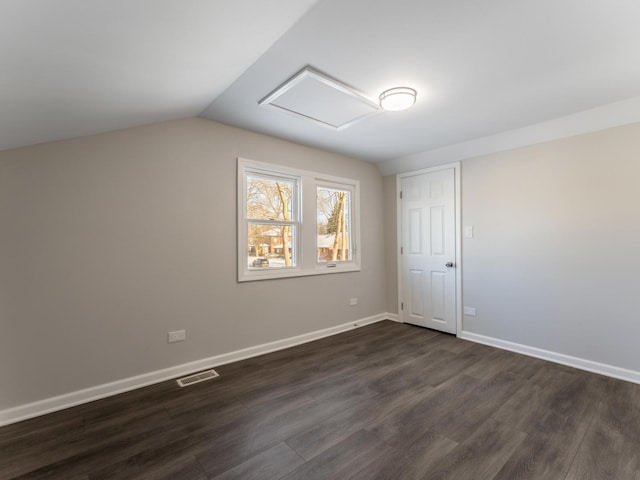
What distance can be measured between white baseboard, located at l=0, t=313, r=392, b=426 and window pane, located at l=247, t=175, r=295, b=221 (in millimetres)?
1463

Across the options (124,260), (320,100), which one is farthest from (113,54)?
(124,260)

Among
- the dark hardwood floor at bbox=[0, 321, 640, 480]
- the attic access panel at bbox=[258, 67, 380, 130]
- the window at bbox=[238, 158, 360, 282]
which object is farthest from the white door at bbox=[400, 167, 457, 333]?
the attic access panel at bbox=[258, 67, 380, 130]

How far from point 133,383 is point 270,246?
5.87 feet

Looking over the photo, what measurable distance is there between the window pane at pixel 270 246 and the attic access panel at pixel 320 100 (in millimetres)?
1305

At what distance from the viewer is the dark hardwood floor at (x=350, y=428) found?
157 centimetres

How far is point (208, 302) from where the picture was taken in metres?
2.86

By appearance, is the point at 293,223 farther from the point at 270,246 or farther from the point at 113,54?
the point at 113,54

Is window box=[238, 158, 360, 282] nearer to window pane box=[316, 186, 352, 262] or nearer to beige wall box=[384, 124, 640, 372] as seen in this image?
window pane box=[316, 186, 352, 262]

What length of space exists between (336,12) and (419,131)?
1976 millimetres

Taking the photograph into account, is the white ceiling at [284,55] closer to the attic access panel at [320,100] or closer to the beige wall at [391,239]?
the attic access panel at [320,100]

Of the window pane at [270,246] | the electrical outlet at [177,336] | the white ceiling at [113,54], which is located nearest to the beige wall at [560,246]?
the window pane at [270,246]

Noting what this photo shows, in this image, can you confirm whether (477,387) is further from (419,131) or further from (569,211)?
(419,131)

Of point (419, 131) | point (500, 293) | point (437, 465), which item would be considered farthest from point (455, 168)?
point (437, 465)

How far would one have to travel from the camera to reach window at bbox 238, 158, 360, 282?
3.22 meters
